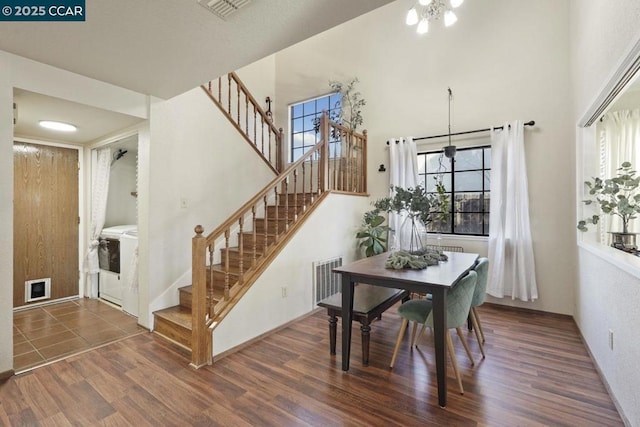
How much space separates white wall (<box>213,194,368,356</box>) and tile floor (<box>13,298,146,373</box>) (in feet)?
4.04

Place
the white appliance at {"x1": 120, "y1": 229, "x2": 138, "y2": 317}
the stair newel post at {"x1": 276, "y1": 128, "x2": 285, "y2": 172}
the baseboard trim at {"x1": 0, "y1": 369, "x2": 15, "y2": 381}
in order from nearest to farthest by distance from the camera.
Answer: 1. the baseboard trim at {"x1": 0, "y1": 369, "x2": 15, "y2": 381}
2. the white appliance at {"x1": 120, "y1": 229, "x2": 138, "y2": 317}
3. the stair newel post at {"x1": 276, "y1": 128, "x2": 285, "y2": 172}

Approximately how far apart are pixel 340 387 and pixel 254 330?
1.12 meters

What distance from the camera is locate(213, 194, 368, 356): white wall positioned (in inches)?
109

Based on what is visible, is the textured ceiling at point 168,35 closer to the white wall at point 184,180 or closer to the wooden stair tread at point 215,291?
the white wall at point 184,180

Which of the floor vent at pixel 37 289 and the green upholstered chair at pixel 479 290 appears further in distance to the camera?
the floor vent at pixel 37 289

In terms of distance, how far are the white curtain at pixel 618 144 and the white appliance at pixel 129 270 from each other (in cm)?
504

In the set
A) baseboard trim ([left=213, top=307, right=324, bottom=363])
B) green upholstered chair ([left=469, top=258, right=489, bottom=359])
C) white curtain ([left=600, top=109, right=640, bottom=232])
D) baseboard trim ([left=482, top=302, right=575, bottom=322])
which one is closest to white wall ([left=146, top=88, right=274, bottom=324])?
baseboard trim ([left=213, top=307, right=324, bottom=363])

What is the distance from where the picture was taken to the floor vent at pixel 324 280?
3742 mm

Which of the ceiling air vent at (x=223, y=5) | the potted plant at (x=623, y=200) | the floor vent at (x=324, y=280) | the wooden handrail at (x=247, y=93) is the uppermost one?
the wooden handrail at (x=247, y=93)

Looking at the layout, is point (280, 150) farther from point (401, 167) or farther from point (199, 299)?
point (199, 299)

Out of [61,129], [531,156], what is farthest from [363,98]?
[61,129]

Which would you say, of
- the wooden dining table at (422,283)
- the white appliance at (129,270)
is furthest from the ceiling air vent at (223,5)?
the white appliance at (129,270)

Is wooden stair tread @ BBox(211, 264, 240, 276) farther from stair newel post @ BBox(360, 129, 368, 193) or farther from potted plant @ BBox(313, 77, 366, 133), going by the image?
potted plant @ BBox(313, 77, 366, 133)

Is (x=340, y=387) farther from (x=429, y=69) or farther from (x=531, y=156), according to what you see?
(x=429, y=69)
